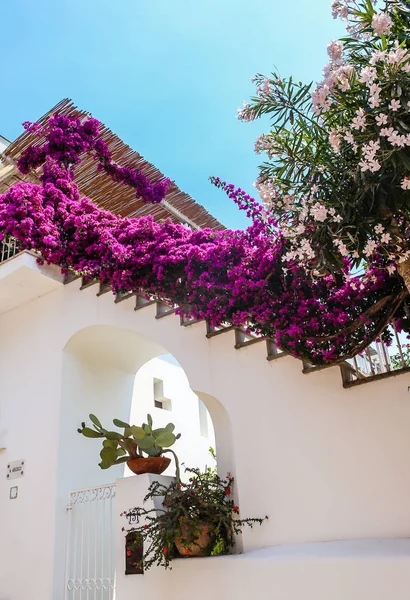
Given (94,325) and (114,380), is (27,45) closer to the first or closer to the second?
(94,325)

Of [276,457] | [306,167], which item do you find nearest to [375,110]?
[306,167]

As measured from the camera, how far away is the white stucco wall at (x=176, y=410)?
29.7 feet

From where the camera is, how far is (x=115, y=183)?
10250 millimetres

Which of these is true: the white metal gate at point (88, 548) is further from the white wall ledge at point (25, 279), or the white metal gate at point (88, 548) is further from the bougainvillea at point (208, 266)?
the white wall ledge at point (25, 279)

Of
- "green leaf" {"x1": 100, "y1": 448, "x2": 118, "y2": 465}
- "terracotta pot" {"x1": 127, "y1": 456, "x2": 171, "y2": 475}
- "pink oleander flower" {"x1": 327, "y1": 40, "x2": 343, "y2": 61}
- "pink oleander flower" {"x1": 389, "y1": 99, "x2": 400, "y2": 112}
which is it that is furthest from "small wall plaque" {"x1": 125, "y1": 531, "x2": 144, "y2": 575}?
"pink oleander flower" {"x1": 327, "y1": 40, "x2": 343, "y2": 61}

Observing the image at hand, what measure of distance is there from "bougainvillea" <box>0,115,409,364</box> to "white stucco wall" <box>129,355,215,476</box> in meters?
2.71

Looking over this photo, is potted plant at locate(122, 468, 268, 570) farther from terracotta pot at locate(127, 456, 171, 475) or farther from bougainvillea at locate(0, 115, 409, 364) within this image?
bougainvillea at locate(0, 115, 409, 364)

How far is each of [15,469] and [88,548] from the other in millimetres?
1612

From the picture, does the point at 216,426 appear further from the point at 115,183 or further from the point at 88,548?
the point at 115,183

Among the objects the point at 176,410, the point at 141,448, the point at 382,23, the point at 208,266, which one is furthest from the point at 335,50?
the point at 176,410

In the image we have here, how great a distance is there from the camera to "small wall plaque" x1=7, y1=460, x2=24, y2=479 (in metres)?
7.37

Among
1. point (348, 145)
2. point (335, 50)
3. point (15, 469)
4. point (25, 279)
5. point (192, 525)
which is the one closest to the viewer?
point (335, 50)

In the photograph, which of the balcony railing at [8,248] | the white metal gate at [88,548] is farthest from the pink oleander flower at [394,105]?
the balcony railing at [8,248]

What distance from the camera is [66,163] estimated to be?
9.05 metres
